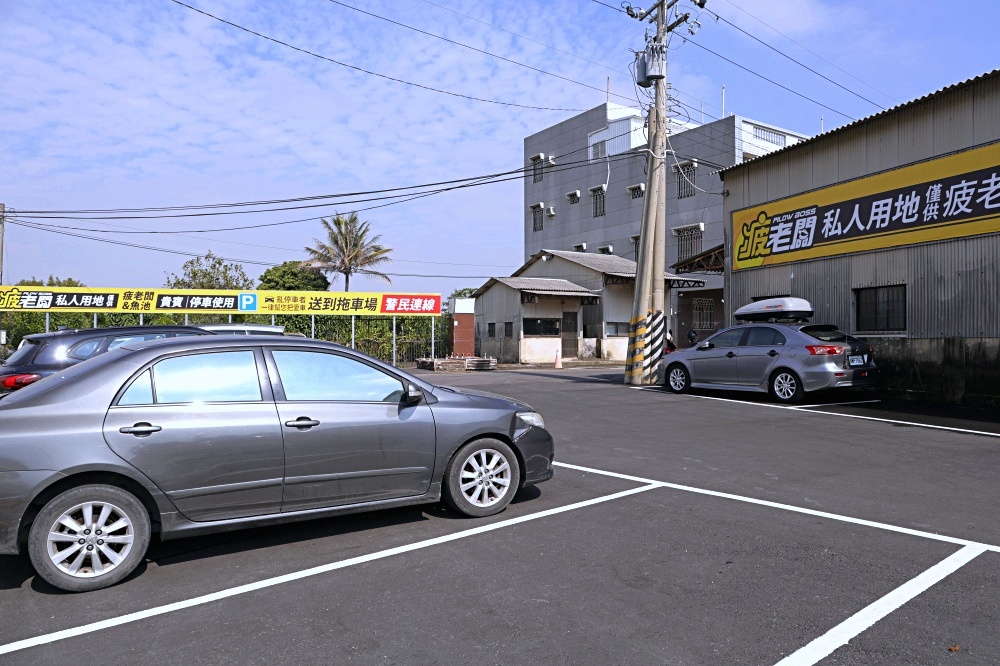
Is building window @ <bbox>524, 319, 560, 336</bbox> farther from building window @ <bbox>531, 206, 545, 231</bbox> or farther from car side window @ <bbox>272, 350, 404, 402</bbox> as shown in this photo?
car side window @ <bbox>272, 350, 404, 402</bbox>

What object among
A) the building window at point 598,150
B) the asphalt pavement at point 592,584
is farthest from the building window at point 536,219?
the asphalt pavement at point 592,584

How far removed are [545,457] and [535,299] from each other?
2693 cm

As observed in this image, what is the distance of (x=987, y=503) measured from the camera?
5770 millimetres

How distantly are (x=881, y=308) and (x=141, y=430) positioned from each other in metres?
14.9

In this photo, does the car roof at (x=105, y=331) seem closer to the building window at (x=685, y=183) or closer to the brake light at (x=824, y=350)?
the brake light at (x=824, y=350)

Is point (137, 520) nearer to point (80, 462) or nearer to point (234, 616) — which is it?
point (80, 462)

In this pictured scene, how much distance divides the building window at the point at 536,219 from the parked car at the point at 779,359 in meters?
37.5

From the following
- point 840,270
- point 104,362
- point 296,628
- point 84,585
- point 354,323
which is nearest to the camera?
point 296,628

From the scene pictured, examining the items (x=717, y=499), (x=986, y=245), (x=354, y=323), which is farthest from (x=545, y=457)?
(x=354, y=323)

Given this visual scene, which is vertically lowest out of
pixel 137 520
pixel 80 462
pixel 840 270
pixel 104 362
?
pixel 137 520

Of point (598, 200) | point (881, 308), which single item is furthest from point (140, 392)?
point (598, 200)

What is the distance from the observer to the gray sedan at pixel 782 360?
1250 centimetres

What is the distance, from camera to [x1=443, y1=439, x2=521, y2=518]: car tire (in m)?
5.32

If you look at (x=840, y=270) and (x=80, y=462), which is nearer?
(x=80, y=462)
